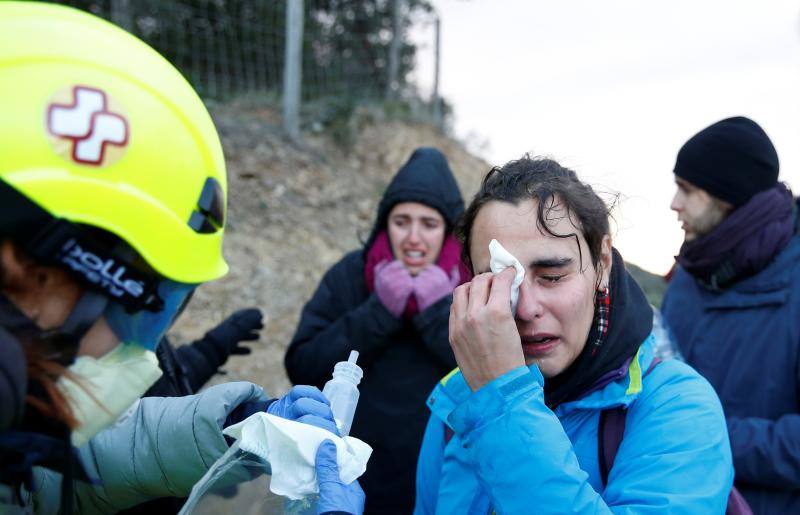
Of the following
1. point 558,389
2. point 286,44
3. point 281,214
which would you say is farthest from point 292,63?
point 558,389

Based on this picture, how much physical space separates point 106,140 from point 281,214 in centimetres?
604

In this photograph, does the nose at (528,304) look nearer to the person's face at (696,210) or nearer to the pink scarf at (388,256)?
the pink scarf at (388,256)

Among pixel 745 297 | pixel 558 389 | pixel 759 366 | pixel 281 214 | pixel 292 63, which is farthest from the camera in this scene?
pixel 292 63

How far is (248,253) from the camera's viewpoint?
6.52m

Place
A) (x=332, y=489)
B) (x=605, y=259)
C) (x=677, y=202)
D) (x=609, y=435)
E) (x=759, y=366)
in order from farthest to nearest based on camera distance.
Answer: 1. (x=677, y=202)
2. (x=759, y=366)
3. (x=605, y=259)
4. (x=609, y=435)
5. (x=332, y=489)

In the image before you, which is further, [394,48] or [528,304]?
[394,48]

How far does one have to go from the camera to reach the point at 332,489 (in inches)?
52.4

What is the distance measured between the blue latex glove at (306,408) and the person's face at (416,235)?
1536 millimetres

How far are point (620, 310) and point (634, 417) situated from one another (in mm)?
297

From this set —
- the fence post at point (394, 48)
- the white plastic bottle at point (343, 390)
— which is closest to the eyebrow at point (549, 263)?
the white plastic bottle at point (343, 390)

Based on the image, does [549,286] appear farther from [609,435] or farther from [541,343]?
[609,435]

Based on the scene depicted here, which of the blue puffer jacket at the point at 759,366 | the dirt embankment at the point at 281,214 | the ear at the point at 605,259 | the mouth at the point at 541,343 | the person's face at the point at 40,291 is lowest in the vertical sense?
the dirt embankment at the point at 281,214

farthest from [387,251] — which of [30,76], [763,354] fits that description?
[30,76]

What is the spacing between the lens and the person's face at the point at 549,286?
1692mm
